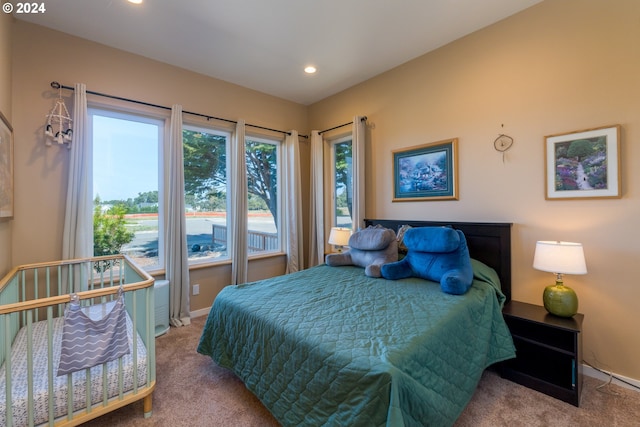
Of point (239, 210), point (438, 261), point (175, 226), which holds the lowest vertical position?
point (438, 261)

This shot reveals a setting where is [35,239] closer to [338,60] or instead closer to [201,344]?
[201,344]

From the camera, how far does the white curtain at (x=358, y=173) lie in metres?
3.41

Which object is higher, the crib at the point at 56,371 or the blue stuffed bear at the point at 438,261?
the blue stuffed bear at the point at 438,261

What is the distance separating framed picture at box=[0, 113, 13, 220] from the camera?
1.83m

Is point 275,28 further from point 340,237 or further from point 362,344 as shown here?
point 362,344

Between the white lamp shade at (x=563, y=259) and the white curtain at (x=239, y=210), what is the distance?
2.99m

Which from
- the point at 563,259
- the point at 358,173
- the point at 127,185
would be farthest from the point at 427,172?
the point at 127,185

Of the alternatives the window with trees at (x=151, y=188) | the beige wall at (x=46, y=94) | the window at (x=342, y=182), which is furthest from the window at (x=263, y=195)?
the beige wall at (x=46, y=94)

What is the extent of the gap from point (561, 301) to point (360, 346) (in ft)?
5.42

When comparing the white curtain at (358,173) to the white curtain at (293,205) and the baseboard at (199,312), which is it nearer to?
the white curtain at (293,205)

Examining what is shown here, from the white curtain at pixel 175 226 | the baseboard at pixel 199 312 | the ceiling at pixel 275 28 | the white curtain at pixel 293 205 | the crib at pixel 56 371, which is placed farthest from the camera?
the white curtain at pixel 293 205

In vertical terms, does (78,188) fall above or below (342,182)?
below

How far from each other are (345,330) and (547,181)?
2079 millimetres

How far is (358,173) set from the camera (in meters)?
3.41
